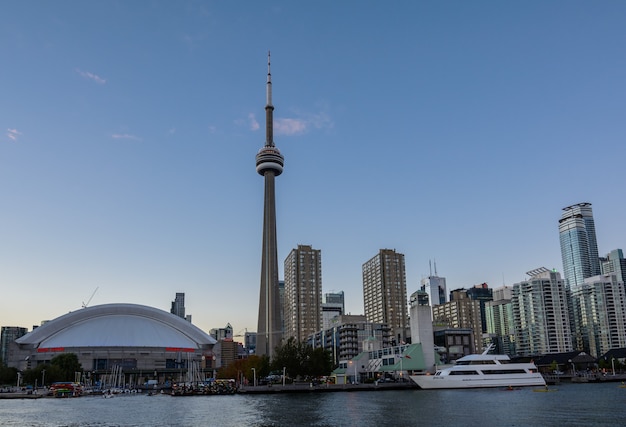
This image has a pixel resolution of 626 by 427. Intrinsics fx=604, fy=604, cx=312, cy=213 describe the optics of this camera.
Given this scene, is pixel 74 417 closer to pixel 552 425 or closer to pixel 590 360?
pixel 552 425

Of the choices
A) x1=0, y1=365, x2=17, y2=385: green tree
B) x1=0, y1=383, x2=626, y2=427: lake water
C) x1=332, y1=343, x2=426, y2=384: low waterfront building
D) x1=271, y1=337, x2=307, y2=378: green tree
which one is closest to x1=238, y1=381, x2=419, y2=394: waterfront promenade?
x1=332, y1=343, x2=426, y2=384: low waterfront building

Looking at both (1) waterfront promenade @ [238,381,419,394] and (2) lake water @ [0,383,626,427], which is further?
(1) waterfront promenade @ [238,381,419,394]

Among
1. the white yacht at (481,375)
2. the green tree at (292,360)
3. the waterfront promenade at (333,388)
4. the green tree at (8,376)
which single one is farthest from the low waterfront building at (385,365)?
the green tree at (8,376)

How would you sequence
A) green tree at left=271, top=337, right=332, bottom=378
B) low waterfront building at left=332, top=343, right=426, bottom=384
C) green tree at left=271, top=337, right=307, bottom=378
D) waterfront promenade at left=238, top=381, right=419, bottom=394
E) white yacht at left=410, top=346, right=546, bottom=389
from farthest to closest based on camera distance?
green tree at left=271, top=337, right=332, bottom=378 → green tree at left=271, top=337, right=307, bottom=378 → low waterfront building at left=332, top=343, right=426, bottom=384 → waterfront promenade at left=238, top=381, right=419, bottom=394 → white yacht at left=410, top=346, right=546, bottom=389

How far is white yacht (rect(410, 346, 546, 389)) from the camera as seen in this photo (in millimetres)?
108938

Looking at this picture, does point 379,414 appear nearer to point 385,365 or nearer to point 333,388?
point 333,388

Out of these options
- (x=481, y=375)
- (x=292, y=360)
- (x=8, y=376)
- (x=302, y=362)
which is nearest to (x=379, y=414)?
(x=481, y=375)

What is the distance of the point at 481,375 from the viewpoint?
110 meters

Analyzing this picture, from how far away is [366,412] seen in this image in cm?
6894

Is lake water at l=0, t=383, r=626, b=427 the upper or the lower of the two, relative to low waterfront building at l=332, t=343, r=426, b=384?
lower

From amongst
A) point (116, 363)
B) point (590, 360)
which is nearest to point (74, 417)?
point (116, 363)

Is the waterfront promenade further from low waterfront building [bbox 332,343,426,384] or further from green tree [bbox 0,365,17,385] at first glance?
green tree [bbox 0,365,17,385]

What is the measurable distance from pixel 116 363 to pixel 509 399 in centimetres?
14158

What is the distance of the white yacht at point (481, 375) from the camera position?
109 meters
